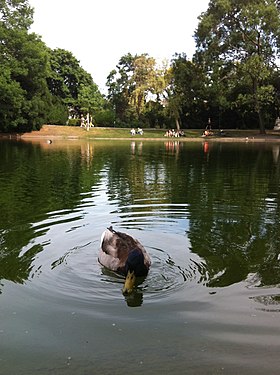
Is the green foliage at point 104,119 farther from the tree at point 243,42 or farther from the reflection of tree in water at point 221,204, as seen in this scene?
the reflection of tree in water at point 221,204

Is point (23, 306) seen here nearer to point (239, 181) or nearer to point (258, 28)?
point (239, 181)

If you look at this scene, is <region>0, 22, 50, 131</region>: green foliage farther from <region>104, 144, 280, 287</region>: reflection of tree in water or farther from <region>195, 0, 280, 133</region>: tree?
<region>104, 144, 280, 287</region>: reflection of tree in water

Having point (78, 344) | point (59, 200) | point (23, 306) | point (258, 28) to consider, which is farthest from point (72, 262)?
point (258, 28)

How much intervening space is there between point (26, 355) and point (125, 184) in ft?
37.5

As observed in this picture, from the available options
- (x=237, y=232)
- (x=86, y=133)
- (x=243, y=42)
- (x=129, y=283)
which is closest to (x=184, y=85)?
(x=243, y=42)

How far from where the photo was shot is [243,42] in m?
49.1

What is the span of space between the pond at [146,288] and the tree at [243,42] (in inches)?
1474

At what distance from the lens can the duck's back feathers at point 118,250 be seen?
6.29 m

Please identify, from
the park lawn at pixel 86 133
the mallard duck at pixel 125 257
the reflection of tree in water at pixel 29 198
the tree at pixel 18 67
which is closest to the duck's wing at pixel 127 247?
the mallard duck at pixel 125 257

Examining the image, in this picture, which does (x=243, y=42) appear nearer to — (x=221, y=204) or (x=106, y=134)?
(x=106, y=134)

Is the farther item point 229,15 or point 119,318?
point 229,15

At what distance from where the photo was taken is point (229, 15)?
49.9 m

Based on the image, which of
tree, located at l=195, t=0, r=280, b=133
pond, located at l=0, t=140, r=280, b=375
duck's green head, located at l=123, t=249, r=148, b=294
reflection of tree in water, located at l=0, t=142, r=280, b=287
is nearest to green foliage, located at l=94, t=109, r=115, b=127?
tree, located at l=195, t=0, r=280, b=133

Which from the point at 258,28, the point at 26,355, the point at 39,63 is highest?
the point at 258,28
